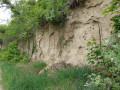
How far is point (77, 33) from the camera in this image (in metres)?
5.38

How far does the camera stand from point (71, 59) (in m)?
5.38

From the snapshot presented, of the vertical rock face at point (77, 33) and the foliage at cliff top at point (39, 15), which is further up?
the foliage at cliff top at point (39, 15)

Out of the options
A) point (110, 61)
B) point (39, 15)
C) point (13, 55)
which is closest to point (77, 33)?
point (39, 15)

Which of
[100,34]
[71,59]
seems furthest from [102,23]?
[71,59]

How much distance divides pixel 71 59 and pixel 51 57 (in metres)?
1.74

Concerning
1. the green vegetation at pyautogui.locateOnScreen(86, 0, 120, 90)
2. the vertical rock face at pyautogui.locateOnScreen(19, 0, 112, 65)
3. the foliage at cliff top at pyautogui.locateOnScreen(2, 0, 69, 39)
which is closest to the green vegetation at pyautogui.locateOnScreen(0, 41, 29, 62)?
the foliage at cliff top at pyautogui.locateOnScreen(2, 0, 69, 39)

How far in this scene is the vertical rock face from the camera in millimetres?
4492

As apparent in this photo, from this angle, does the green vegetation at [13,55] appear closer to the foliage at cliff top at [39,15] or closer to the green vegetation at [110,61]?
the foliage at cliff top at [39,15]

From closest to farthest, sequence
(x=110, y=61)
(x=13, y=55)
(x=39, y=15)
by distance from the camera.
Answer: (x=110, y=61) < (x=39, y=15) < (x=13, y=55)

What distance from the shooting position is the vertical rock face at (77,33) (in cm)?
449

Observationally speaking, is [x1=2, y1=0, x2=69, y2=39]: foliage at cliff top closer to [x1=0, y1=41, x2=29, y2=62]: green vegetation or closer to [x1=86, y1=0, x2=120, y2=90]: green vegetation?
[x1=0, y1=41, x2=29, y2=62]: green vegetation

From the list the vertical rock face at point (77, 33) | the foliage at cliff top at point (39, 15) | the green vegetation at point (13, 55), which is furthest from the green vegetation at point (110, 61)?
the green vegetation at point (13, 55)

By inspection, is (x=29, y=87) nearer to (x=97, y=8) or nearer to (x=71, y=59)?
(x=71, y=59)

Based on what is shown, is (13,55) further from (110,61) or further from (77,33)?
(110,61)
